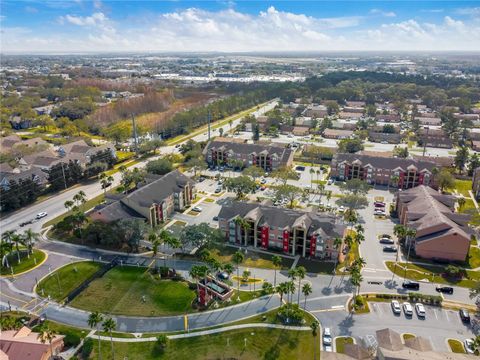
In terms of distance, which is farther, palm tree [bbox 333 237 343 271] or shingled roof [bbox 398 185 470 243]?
shingled roof [bbox 398 185 470 243]

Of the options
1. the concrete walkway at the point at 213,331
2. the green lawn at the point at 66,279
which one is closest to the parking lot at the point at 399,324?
the concrete walkway at the point at 213,331

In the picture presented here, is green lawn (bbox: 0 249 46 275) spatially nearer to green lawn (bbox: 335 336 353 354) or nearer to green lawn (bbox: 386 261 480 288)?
green lawn (bbox: 335 336 353 354)

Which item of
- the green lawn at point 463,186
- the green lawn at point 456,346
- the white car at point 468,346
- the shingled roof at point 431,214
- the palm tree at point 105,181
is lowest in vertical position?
the green lawn at point 456,346

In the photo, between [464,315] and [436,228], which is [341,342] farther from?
[436,228]

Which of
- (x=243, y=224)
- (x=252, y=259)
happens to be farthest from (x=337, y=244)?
(x=243, y=224)

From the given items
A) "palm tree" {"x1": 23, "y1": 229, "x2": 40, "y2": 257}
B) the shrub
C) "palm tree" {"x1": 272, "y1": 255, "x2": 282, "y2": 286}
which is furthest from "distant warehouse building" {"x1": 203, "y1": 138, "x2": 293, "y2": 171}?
the shrub

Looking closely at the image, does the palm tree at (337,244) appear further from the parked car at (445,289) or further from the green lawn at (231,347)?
the green lawn at (231,347)
